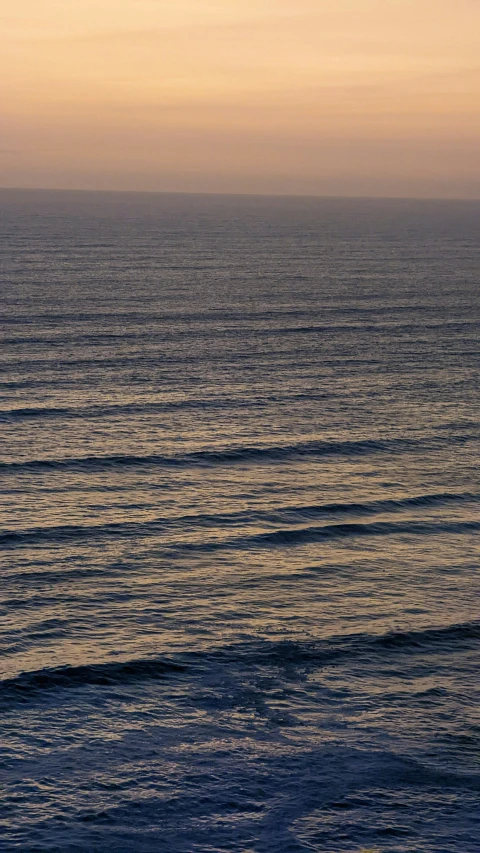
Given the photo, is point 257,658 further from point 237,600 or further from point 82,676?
point 82,676

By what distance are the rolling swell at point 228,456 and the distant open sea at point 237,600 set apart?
261 mm

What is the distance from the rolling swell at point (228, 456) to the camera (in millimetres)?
69312

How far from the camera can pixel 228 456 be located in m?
73.1

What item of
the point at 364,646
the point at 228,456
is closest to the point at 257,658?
the point at 364,646

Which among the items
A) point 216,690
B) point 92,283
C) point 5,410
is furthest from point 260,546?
point 92,283

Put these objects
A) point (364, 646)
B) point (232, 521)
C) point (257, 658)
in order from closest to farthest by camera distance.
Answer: point (257, 658) < point (364, 646) < point (232, 521)

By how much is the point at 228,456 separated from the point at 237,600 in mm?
22014

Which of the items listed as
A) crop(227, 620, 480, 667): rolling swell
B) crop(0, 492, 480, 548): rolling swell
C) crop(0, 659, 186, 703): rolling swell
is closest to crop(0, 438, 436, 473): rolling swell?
crop(0, 492, 480, 548): rolling swell

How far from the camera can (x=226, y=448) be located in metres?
74.4

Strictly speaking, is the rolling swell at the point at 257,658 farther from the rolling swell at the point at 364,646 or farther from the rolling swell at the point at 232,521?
the rolling swell at the point at 232,521

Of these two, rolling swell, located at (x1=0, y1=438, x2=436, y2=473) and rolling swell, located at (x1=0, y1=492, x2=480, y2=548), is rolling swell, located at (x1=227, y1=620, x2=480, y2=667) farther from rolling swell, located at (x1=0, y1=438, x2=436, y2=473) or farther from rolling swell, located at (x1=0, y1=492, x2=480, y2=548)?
rolling swell, located at (x1=0, y1=438, x2=436, y2=473)

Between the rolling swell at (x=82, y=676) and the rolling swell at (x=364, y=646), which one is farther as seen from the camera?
the rolling swell at (x=364, y=646)

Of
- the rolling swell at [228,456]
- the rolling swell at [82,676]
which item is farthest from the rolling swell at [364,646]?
the rolling swell at [228,456]

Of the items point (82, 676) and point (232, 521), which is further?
point (232, 521)
